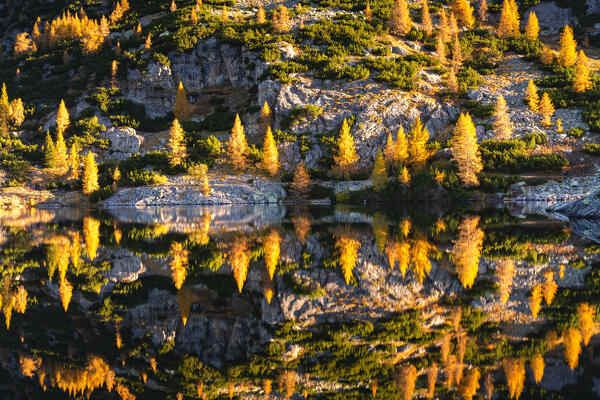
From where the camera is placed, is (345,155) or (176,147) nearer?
(345,155)

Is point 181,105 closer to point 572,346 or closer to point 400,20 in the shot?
point 400,20

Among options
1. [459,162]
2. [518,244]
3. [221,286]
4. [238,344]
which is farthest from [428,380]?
[459,162]

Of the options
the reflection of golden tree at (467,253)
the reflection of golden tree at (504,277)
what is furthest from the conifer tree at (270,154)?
the reflection of golden tree at (504,277)

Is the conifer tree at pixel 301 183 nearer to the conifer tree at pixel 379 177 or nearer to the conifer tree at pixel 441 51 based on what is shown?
the conifer tree at pixel 379 177

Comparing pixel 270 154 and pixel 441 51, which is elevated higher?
pixel 441 51

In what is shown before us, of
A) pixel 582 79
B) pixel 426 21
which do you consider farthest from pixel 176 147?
pixel 582 79

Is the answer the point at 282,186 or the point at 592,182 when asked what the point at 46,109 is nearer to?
the point at 282,186

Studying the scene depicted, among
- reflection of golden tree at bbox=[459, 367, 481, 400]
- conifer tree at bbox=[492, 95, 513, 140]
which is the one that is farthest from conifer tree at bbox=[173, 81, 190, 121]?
reflection of golden tree at bbox=[459, 367, 481, 400]

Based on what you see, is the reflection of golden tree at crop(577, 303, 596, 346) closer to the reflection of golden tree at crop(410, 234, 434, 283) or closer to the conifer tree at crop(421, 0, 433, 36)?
the reflection of golden tree at crop(410, 234, 434, 283)
